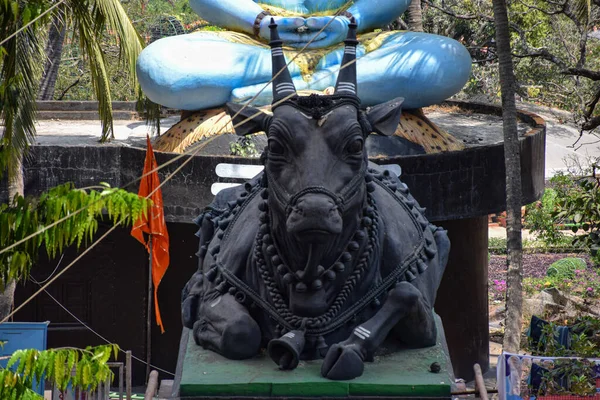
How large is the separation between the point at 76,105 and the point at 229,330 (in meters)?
12.3

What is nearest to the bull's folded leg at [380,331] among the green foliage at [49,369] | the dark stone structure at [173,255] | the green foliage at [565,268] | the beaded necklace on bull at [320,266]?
the beaded necklace on bull at [320,266]

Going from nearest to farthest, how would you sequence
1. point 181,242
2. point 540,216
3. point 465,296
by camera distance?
point 181,242 → point 465,296 → point 540,216

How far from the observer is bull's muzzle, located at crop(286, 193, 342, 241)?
4.39 metres

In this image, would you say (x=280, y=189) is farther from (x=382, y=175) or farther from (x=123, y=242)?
(x=123, y=242)

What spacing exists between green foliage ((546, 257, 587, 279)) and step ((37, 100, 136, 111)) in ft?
25.0

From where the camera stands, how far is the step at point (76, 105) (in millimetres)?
16594

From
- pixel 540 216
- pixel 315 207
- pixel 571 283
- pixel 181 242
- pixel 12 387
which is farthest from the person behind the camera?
pixel 540 216

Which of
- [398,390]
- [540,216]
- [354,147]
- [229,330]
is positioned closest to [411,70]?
[354,147]

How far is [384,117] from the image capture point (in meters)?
4.89

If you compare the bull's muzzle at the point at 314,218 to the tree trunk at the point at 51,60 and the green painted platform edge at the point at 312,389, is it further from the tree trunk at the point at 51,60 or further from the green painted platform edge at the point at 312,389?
the tree trunk at the point at 51,60

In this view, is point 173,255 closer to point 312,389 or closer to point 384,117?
point 384,117

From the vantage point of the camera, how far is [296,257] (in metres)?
4.67

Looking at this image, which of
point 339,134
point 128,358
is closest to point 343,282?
point 339,134

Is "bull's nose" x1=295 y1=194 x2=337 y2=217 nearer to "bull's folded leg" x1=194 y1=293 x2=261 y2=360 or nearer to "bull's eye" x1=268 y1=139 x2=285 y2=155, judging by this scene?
"bull's eye" x1=268 y1=139 x2=285 y2=155
